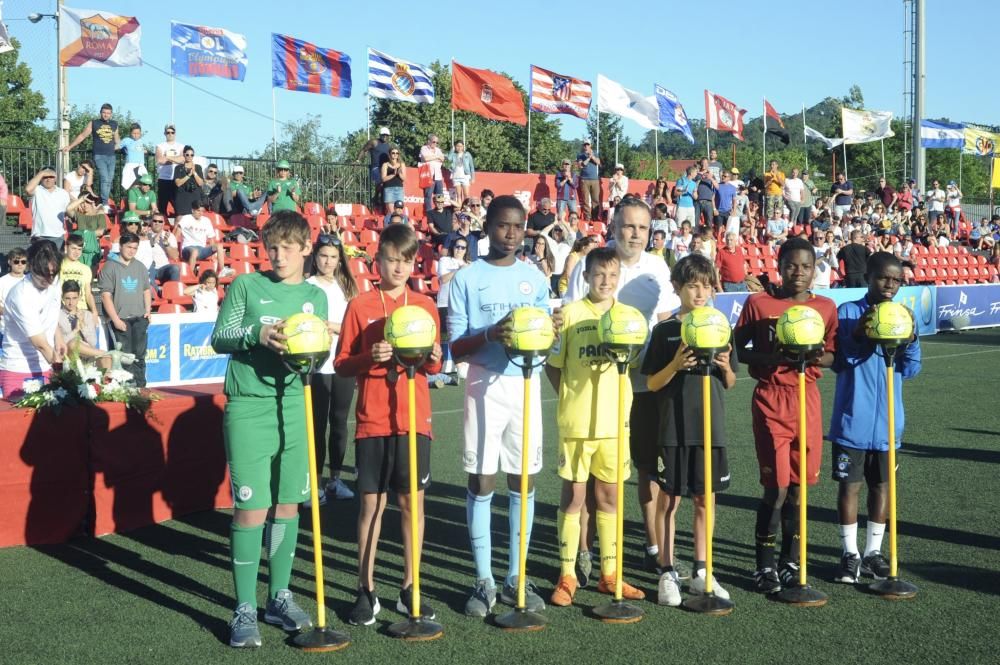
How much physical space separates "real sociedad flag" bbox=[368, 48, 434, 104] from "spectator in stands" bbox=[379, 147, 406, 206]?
363 centimetres

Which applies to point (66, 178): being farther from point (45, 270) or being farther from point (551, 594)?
point (551, 594)

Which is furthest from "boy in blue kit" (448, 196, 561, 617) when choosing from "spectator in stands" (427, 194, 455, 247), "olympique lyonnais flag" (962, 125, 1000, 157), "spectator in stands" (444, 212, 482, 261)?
"olympique lyonnais flag" (962, 125, 1000, 157)

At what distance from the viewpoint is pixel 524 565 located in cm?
515

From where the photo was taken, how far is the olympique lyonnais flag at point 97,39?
→ 763 inches

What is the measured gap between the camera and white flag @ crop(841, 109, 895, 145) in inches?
1457

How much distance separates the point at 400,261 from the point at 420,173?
16.9 metres

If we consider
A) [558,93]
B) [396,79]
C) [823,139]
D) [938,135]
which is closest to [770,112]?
[823,139]

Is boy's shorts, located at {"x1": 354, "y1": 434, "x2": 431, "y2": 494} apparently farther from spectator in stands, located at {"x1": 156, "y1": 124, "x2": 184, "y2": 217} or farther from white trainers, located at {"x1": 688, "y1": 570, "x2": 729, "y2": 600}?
spectator in stands, located at {"x1": 156, "y1": 124, "x2": 184, "y2": 217}

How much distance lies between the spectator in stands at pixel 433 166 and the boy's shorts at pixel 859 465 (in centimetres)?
1613

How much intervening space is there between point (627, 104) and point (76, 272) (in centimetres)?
2030

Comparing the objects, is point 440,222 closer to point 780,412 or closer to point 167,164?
point 167,164

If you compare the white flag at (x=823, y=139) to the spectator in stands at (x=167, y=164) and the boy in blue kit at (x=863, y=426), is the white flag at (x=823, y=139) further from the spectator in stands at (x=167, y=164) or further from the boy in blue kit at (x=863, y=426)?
the boy in blue kit at (x=863, y=426)

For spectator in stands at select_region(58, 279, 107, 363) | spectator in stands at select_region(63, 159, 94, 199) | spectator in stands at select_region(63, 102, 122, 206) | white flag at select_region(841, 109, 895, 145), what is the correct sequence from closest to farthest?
1. spectator in stands at select_region(58, 279, 107, 363)
2. spectator in stands at select_region(63, 159, 94, 199)
3. spectator in stands at select_region(63, 102, 122, 206)
4. white flag at select_region(841, 109, 895, 145)

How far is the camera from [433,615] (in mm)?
5199
